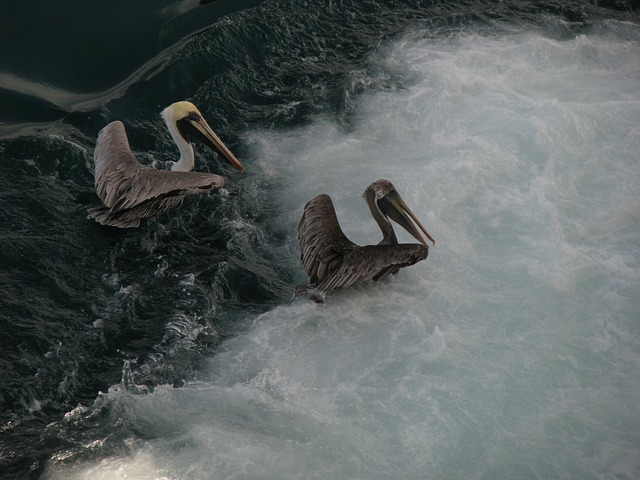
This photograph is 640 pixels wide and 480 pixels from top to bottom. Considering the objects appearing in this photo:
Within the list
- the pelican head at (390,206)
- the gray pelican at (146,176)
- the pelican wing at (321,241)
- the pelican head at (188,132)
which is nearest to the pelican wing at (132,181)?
the gray pelican at (146,176)

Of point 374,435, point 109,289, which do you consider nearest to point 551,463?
point 374,435

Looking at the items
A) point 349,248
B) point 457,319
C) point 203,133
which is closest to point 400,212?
point 349,248

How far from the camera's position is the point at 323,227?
268 inches

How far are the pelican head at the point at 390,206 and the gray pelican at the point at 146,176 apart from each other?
1369mm

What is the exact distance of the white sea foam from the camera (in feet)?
18.2

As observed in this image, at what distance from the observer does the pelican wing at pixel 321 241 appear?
21.9 ft

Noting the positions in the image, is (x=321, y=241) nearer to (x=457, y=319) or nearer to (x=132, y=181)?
(x=457, y=319)

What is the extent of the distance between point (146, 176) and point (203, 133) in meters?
0.82

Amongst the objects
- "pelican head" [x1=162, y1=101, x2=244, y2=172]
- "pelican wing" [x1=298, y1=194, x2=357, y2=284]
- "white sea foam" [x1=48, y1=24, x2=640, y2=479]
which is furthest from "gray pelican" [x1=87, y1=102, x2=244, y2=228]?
Answer: "pelican wing" [x1=298, y1=194, x2=357, y2=284]

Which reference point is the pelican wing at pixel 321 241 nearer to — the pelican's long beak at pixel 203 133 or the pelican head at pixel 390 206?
the pelican head at pixel 390 206

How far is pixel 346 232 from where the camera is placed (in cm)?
748

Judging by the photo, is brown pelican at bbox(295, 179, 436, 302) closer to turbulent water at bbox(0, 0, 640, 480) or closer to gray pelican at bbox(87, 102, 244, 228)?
turbulent water at bbox(0, 0, 640, 480)

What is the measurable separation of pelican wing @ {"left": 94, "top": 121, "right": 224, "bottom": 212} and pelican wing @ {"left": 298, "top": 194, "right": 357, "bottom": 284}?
90 cm

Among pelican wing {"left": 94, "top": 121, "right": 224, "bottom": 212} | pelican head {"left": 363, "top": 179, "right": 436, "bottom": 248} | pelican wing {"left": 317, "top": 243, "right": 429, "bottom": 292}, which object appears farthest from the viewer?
pelican wing {"left": 94, "top": 121, "right": 224, "bottom": 212}
